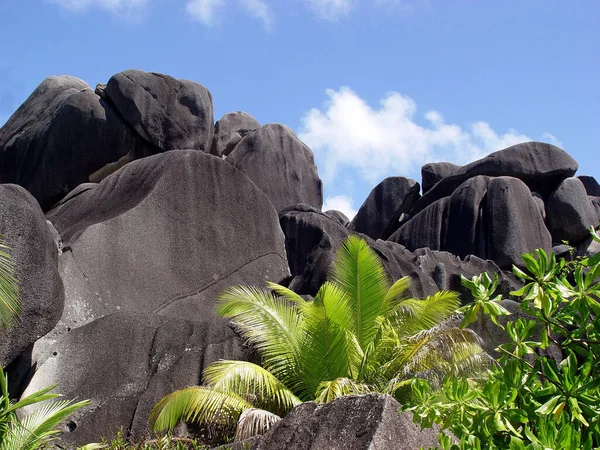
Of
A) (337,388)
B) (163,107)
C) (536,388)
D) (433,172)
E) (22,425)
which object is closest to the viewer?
(536,388)

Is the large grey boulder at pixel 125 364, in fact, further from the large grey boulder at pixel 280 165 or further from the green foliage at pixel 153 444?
the large grey boulder at pixel 280 165

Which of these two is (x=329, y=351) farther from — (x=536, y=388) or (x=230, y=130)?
(x=230, y=130)

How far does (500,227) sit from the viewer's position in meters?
21.7

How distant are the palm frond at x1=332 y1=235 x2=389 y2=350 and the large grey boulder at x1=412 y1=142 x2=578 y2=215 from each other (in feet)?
47.1

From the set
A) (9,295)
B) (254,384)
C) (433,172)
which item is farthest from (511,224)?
(9,295)

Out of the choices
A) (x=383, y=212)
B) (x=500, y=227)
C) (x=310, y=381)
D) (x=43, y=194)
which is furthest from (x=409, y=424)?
(x=383, y=212)

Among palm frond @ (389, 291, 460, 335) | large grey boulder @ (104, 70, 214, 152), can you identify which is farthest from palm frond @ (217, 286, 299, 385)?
large grey boulder @ (104, 70, 214, 152)

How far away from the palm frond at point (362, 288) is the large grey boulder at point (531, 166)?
14.4 meters

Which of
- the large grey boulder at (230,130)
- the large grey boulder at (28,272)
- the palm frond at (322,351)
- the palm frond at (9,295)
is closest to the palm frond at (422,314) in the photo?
the palm frond at (322,351)

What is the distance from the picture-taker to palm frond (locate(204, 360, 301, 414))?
370 inches

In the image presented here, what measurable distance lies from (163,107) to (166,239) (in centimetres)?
547

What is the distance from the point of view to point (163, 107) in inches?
697

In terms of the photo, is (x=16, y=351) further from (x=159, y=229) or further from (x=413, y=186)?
(x=413, y=186)

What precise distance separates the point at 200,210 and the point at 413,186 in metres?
14.6
